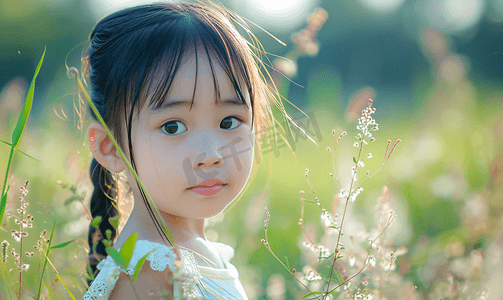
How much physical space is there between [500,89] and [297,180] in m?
2.49

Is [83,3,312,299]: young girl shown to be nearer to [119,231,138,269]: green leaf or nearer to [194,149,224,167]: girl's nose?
[194,149,224,167]: girl's nose

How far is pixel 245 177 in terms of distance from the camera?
105cm

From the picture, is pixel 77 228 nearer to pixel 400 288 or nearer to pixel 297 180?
pixel 400 288

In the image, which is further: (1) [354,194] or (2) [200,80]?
(2) [200,80]

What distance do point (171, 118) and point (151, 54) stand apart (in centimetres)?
15

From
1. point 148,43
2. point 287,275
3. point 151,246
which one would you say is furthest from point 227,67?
point 287,275

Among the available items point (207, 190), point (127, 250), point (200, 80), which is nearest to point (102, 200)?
point (207, 190)

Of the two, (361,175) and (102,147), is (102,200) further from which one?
(361,175)

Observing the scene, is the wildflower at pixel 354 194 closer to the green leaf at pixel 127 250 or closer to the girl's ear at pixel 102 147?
the green leaf at pixel 127 250

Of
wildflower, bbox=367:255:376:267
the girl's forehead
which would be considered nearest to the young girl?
the girl's forehead

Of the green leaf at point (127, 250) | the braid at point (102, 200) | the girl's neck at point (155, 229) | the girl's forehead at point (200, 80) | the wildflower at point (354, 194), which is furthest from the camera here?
the braid at point (102, 200)

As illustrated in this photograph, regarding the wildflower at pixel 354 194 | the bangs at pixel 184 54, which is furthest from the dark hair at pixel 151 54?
the wildflower at pixel 354 194

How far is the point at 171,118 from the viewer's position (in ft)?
3.08

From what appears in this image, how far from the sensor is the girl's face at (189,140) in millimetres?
929
